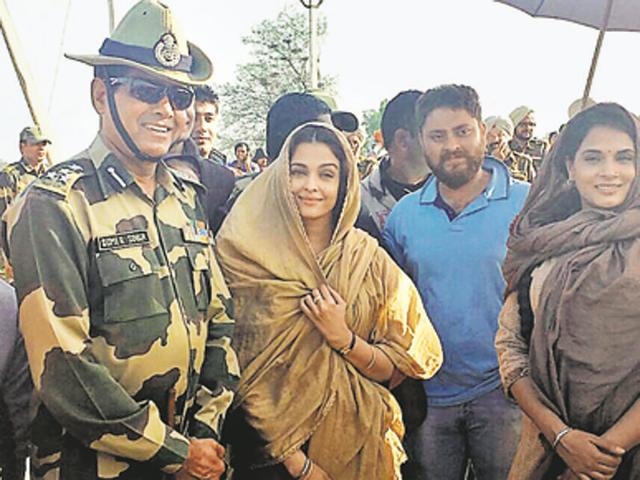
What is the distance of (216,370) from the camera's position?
2498 millimetres

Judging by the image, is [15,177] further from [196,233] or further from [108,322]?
[108,322]

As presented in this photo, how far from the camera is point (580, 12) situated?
12.2ft

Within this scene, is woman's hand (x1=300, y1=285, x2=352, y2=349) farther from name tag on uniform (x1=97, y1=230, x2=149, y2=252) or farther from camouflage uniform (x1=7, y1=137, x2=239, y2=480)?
name tag on uniform (x1=97, y1=230, x2=149, y2=252)

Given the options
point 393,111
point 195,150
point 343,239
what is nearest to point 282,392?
→ point 343,239

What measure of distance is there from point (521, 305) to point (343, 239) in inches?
27.1

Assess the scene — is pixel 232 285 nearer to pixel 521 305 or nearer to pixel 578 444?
pixel 521 305

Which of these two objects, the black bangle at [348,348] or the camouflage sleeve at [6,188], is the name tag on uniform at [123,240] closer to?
the black bangle at [348,348]

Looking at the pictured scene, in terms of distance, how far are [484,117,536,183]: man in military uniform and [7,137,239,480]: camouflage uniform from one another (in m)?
4.20

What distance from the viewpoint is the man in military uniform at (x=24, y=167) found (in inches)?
326

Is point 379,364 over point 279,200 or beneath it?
beneath

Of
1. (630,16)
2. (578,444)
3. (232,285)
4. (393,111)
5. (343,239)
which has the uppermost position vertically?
(630,16)

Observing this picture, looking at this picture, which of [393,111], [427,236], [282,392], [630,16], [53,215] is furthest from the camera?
[393,111]

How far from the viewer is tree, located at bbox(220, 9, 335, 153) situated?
117 ft

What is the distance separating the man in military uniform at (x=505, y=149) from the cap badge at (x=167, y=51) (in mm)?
4068
